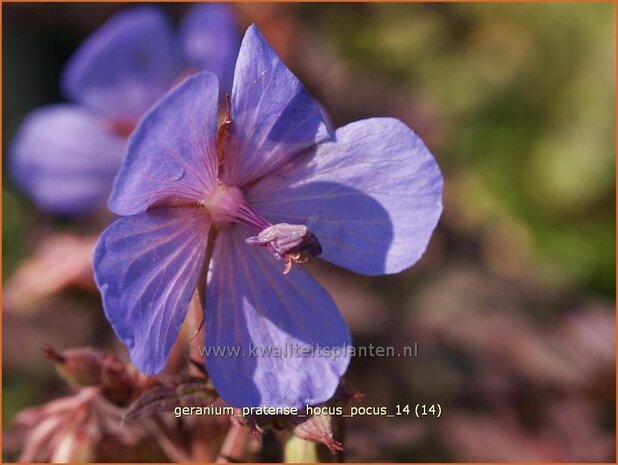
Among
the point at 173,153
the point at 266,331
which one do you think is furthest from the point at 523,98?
the point at 173,153

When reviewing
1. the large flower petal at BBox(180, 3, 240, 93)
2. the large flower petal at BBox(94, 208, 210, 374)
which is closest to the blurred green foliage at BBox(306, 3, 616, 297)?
the large flower petal at BBox(180, 3, 240, 93)

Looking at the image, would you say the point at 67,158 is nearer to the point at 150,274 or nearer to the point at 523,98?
the point at 150,274

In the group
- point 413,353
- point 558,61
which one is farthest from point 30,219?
point 558,61

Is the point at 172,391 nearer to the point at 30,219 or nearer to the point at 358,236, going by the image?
the point at 358,236

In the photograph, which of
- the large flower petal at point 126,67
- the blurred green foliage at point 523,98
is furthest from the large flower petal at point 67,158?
the blurred green foliage at point 523,98

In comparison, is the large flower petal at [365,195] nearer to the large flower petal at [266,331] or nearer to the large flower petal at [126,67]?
the large flower petal at [266,331]
